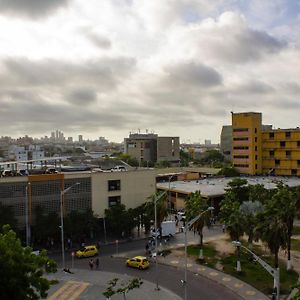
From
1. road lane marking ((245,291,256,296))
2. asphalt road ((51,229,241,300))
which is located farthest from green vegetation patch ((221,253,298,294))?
asphalt road ((51,229,241,300))

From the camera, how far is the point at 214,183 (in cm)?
10144

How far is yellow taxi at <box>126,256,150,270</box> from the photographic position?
49938 millimetres

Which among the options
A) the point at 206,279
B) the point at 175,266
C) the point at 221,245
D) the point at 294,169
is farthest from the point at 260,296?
the point at 294,169

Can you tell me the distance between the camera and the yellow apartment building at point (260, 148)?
116m

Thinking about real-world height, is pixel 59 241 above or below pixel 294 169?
below

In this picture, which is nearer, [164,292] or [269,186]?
[164,292]

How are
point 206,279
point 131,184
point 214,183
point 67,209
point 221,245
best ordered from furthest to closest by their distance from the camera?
point 214,183, point 131,184, point 67,209, point 221,245, point 206,279

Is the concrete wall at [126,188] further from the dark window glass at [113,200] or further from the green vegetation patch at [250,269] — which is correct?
the green vegetation patch at [250,269]

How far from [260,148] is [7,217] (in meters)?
82.3

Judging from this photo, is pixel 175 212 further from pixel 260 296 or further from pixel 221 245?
pixel 260 296

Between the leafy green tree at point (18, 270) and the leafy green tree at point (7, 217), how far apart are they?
A: 112ft

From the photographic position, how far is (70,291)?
4234 cm

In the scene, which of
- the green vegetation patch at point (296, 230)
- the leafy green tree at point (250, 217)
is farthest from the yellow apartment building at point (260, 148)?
the leafy green tree at point (250, 217)

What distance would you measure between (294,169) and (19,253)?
10418cm
